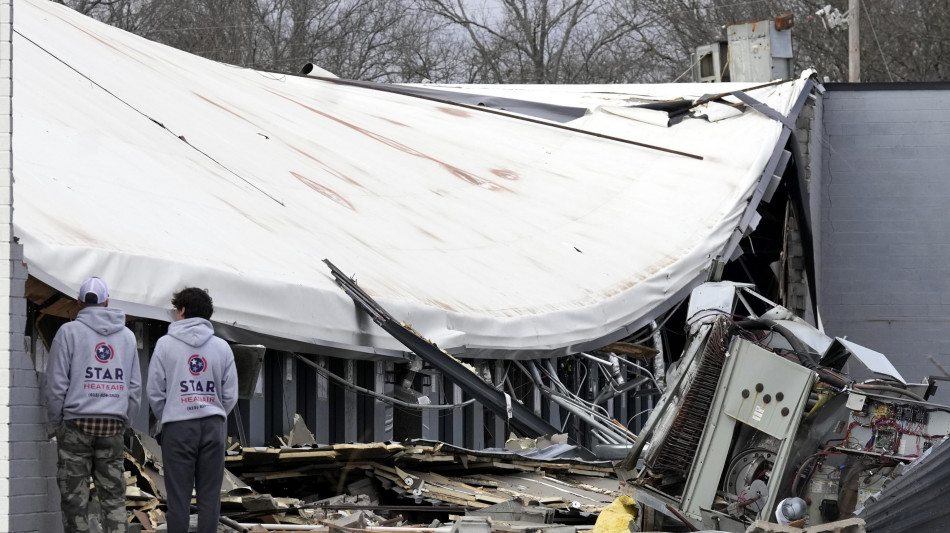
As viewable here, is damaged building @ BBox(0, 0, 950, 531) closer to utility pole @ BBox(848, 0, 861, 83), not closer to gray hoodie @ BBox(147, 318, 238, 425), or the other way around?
gray hoodie @ BBox(147, 318, 238, 425)

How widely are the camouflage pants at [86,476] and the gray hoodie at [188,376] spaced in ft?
0.96

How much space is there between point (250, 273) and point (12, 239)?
2.57m

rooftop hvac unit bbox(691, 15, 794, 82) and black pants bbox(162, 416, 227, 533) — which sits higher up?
rooftop hvac unit bbox(691, 15, 794, 82)

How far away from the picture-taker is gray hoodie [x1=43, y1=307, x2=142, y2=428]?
6273 mm

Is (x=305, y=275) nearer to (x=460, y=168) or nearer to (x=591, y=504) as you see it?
(x=591, y=504)

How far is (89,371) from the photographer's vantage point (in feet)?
20.8

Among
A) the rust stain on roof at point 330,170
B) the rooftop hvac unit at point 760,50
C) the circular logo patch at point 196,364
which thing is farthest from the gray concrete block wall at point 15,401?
the rooftop hvac unit at point 760,50

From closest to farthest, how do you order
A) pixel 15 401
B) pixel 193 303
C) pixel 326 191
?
pixel 15 401, pixel 193 303, pixel 326 191

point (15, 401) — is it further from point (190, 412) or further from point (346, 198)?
point (346, 198)

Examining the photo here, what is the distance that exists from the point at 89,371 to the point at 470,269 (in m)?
5.89

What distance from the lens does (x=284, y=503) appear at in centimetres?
790

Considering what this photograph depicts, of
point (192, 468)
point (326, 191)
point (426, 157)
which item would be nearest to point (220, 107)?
point (326, 191)

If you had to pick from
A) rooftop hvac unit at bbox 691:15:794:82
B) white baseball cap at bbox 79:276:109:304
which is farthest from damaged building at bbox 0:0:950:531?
rooftop hvac unit at bbox 691:15:794:82

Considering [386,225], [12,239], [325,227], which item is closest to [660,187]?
[386,225]
